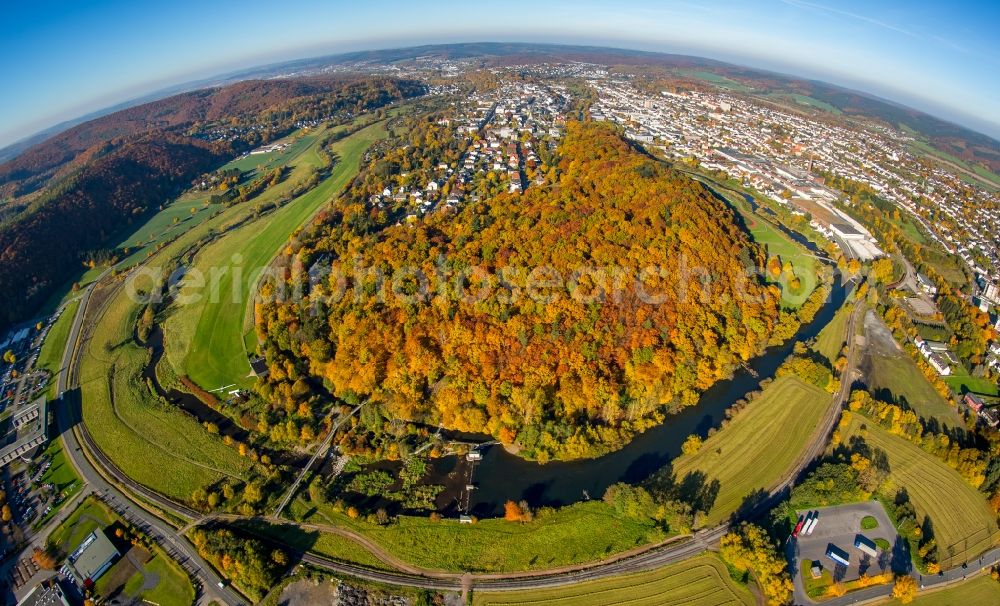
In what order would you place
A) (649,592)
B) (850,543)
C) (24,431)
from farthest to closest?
(24,431) < (850,543) < (649,592)

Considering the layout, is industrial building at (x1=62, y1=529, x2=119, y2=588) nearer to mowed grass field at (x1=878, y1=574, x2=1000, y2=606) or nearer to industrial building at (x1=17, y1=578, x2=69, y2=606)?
industrial building at (x1=17, y1=578, x2=69, y2=606)

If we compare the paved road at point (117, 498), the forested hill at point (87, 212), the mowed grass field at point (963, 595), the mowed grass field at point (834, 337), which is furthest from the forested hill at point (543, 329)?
the forested hill at point (87, 212)

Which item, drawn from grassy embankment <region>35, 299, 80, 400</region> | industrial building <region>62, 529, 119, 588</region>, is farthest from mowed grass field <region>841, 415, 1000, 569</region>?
grassy embankment <region>35, 299, 80, 400</region>

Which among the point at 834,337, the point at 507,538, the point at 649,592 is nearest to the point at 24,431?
the point at 507,538

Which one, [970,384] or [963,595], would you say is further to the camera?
[970,384]

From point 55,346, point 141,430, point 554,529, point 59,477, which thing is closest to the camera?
point 554,529

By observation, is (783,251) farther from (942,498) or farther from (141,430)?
(141,430)

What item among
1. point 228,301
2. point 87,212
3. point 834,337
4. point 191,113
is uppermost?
point 191,113
